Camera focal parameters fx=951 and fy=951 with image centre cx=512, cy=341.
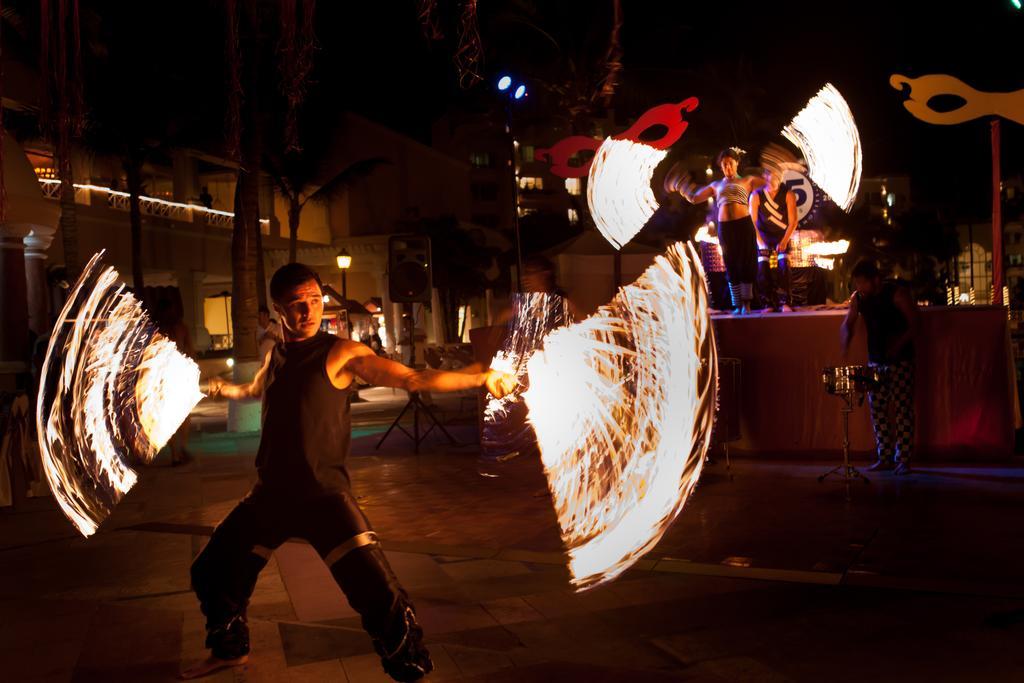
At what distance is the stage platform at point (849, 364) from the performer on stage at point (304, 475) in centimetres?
543

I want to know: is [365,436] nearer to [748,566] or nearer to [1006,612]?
[748,566]

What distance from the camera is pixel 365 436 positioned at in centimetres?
1425

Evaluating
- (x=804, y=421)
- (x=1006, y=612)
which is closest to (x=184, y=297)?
(x=804, y=421)

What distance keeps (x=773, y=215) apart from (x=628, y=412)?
3327mm

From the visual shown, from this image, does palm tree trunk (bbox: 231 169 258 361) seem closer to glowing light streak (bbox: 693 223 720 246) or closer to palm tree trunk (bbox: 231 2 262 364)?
palm tree trunk (bbox: 231 2 262 364)

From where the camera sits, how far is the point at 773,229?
10398 millimetres

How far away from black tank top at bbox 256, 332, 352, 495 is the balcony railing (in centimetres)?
2000

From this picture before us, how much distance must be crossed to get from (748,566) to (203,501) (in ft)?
17.9

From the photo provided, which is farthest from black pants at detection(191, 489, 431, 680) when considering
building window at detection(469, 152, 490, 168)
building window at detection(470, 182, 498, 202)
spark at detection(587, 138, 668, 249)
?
building window at detection(469, 152, 490, 168)

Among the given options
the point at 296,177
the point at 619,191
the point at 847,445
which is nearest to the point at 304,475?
the point at 847,445

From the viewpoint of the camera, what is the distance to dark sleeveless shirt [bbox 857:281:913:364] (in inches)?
349

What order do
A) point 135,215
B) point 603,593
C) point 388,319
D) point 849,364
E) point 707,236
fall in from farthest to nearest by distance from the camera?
1. point 388,319
2. point 135,215
3. point 707,236
4. point 849,364
5. point 603,593

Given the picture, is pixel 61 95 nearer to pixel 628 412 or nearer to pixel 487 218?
pixel 628 412

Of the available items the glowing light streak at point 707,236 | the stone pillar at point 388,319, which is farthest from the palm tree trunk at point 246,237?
the stone pillar at point 388,319
